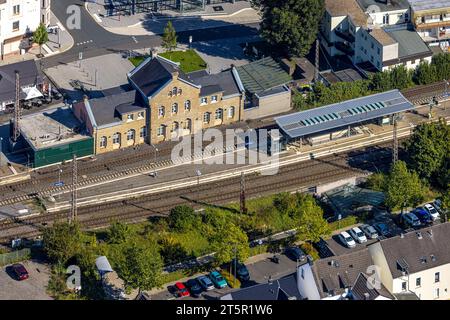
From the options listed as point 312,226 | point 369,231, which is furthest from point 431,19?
point 312,226

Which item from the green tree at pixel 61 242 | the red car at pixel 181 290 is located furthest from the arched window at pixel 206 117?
the red car at pixel 181 290

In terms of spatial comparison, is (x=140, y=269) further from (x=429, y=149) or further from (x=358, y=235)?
(x=429, y=149)

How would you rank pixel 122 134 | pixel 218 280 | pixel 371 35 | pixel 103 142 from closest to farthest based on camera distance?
pixel 218 280
pixel 103 142
pixel 122 134
pixel 371 35

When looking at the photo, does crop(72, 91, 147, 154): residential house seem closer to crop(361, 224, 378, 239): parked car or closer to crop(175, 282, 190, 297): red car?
crop(175, 282, 190, 297): red car

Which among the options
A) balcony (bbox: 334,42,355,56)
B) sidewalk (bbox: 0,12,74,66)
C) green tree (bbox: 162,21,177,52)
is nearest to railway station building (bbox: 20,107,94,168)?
sidewalk (bbox: 0,12,74,66)

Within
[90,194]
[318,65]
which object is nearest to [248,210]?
[90,194]

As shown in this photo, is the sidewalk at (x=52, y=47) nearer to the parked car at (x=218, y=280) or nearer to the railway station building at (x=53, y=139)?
the railway station building at (x=53, y=139)
